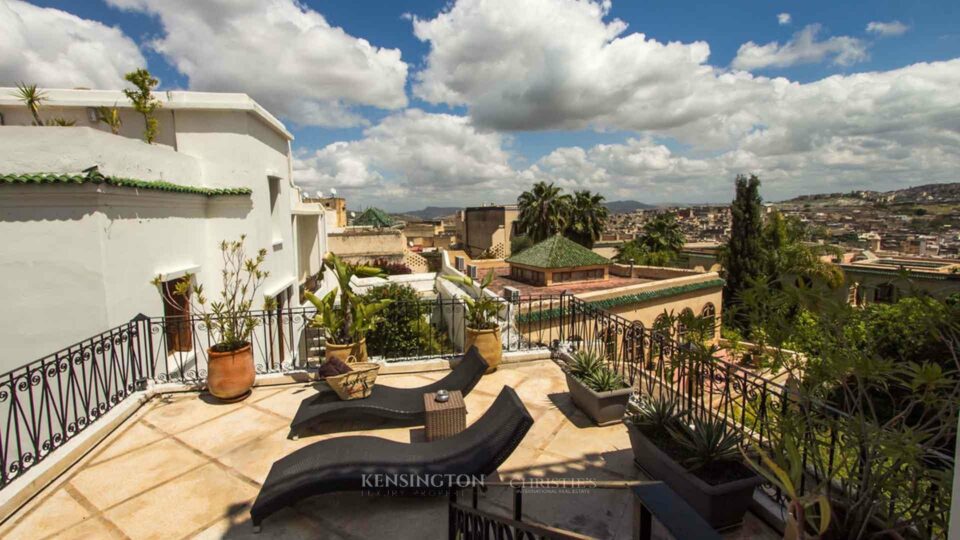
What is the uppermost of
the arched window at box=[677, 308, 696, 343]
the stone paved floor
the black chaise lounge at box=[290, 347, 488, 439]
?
the arched window at box=[677, 308, 696, 343]

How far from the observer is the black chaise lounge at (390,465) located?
376 cm

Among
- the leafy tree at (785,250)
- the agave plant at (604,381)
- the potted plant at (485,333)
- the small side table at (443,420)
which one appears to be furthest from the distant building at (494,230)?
the small side table at (443,420)

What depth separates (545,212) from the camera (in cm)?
4278

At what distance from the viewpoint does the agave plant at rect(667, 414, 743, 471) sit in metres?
3.68

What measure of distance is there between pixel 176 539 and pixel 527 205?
42436 millimetres

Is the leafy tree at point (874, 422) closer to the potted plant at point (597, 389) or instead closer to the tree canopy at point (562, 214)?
the potted plant at point (597, 389)

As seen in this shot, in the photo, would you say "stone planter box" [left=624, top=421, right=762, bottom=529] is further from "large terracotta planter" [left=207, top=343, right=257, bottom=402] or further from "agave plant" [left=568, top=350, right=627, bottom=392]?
"large terracotta planter" [left=207, top=343, right=257, bottom=402]

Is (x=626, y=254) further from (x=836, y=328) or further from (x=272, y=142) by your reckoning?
(x=836, y=328)

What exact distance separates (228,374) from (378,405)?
2334 mm

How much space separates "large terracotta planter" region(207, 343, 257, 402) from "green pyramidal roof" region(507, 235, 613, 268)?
66.0ft

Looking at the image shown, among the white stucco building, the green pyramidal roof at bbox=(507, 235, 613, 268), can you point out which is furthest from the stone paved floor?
the green pyramidal roof at bbox=(507, 235, 613, 268)

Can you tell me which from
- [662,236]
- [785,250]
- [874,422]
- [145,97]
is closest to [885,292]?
[874,422]

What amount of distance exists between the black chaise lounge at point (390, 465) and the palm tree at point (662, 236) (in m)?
39.1

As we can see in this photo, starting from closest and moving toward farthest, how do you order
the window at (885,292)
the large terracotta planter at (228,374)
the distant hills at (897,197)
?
1. the window at (885,292)
2. the large terracotta planter at (228,374)
3. the distant hills at (897,197)
